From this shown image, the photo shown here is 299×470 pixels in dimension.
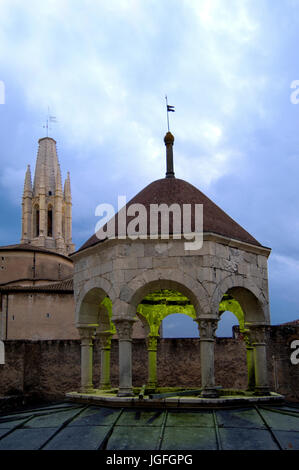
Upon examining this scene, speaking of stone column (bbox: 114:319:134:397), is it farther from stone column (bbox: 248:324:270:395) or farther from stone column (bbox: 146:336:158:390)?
stone column (bbox: 146:336:158:390)

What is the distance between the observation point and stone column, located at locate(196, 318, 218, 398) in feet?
25.3

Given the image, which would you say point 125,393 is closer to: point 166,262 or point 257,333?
point 166,262

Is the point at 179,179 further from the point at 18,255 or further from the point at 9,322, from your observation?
the point at 18,255

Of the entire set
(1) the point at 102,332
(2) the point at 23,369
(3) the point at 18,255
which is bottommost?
(2) the point at 23,369

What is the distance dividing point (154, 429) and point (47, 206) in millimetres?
58334

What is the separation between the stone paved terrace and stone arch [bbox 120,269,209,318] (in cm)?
161

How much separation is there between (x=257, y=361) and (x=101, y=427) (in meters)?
3.37

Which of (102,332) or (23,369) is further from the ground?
(102,332)

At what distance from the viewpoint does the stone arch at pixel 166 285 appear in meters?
7.86

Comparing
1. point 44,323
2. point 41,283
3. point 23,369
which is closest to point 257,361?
point 23,369

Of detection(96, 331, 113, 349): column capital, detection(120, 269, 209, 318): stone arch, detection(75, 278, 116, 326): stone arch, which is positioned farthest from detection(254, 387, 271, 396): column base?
detection(96, 331, 113, 349): column capital

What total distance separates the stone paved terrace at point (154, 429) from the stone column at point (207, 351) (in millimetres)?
524

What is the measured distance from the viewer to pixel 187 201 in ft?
29.3
